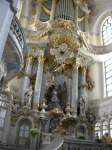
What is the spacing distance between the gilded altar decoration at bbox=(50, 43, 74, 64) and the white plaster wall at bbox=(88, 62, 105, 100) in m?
3.26

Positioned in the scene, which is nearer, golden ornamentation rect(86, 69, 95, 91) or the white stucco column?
the white stucco column

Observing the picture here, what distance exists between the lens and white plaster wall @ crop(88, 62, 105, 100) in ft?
55.8

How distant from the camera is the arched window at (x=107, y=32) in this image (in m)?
19.2

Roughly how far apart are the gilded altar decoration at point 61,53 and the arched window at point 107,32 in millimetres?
4990

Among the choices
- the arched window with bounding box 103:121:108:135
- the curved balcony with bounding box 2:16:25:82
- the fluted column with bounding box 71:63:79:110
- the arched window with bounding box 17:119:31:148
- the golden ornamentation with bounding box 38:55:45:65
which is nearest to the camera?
the curved balcony with bounding box 2:16:25:82

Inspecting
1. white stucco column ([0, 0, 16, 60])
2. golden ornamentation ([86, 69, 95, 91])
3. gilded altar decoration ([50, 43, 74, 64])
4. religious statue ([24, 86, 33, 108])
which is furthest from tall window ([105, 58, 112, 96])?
white stucco column ([0, 0, 16, 60])

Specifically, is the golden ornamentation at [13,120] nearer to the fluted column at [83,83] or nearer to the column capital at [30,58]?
the column capital at [30,58]

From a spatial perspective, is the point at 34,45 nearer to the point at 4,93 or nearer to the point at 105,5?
the point at 4,93

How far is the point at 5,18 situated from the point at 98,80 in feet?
44.0

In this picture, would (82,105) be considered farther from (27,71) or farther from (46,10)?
(46,10)

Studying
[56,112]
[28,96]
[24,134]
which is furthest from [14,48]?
[24,134]

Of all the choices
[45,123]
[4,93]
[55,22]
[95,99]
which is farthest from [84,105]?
[55,22]

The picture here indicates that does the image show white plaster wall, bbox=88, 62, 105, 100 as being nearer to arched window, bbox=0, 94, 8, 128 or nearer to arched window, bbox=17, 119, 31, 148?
arched window, bbox=17, 119, 31, 148

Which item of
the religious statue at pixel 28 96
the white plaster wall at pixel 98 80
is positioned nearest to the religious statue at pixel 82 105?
the white plaster wall at pixel 98 80
